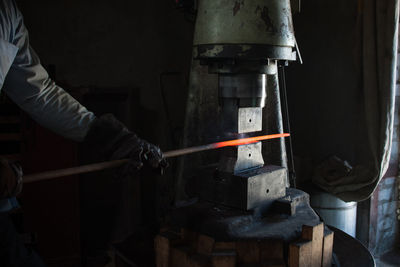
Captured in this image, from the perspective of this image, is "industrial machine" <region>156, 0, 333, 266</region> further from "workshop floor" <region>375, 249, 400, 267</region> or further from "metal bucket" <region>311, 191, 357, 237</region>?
"workshop floor" <region>375, 249, 400, 267</region>

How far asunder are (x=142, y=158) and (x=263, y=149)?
102cm

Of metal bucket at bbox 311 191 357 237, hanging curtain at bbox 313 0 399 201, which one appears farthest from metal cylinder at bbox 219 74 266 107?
metal bucket at bbox 311 191 357 237

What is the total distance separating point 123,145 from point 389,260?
2.42m

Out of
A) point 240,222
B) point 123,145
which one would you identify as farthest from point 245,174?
point 123,145

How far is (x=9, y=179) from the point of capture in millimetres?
1195

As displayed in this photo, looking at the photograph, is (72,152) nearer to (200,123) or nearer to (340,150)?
(200,123)

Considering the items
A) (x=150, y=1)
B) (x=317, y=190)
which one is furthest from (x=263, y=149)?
(x=150, y=1)

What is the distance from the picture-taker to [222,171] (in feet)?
5.12

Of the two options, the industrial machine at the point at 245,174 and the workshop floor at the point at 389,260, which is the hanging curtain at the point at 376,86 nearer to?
the workshop floor at the point at 389,260

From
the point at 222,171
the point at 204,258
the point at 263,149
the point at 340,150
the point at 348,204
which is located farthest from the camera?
the point at 340,150

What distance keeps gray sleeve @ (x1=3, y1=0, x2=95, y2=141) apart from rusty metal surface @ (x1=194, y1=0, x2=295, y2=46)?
26.9 inches

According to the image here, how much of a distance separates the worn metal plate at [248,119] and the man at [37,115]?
343mm

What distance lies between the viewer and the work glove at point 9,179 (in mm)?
1186

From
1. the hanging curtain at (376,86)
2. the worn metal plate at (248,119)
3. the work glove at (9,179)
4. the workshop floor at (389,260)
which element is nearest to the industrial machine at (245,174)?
the worn metal plate at (248,119)
